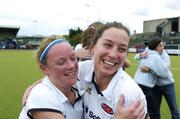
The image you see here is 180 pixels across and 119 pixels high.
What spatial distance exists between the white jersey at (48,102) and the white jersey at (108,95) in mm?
132

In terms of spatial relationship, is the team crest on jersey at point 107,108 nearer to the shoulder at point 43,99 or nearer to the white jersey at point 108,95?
the white jersey at point 108,95

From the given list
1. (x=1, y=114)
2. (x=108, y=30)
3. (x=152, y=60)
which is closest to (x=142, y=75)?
(x=152, y=60)

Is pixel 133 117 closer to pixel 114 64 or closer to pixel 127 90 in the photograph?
pixel 127 90

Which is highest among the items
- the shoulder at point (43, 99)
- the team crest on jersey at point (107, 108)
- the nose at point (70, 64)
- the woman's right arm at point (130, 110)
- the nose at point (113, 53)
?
the nose at point (113, 53)

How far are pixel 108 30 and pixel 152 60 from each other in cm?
451

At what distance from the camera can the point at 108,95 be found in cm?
268

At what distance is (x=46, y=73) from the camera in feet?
8.87

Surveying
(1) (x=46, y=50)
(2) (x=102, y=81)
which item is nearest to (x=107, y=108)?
(2) (x=102, y=81)

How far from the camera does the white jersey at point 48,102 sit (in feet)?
8.04

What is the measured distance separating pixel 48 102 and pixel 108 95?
46 cm

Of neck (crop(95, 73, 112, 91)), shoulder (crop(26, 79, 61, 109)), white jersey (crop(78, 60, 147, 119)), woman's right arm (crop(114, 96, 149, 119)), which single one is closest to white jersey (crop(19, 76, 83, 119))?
shoulder (crop(26, 79, 61, 109))

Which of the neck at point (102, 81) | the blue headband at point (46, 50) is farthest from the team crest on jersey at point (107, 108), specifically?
the blue headband at point (46, 50)

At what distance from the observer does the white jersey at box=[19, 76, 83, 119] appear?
8.04ft

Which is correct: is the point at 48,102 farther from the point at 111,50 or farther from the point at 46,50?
the point at 111,50
